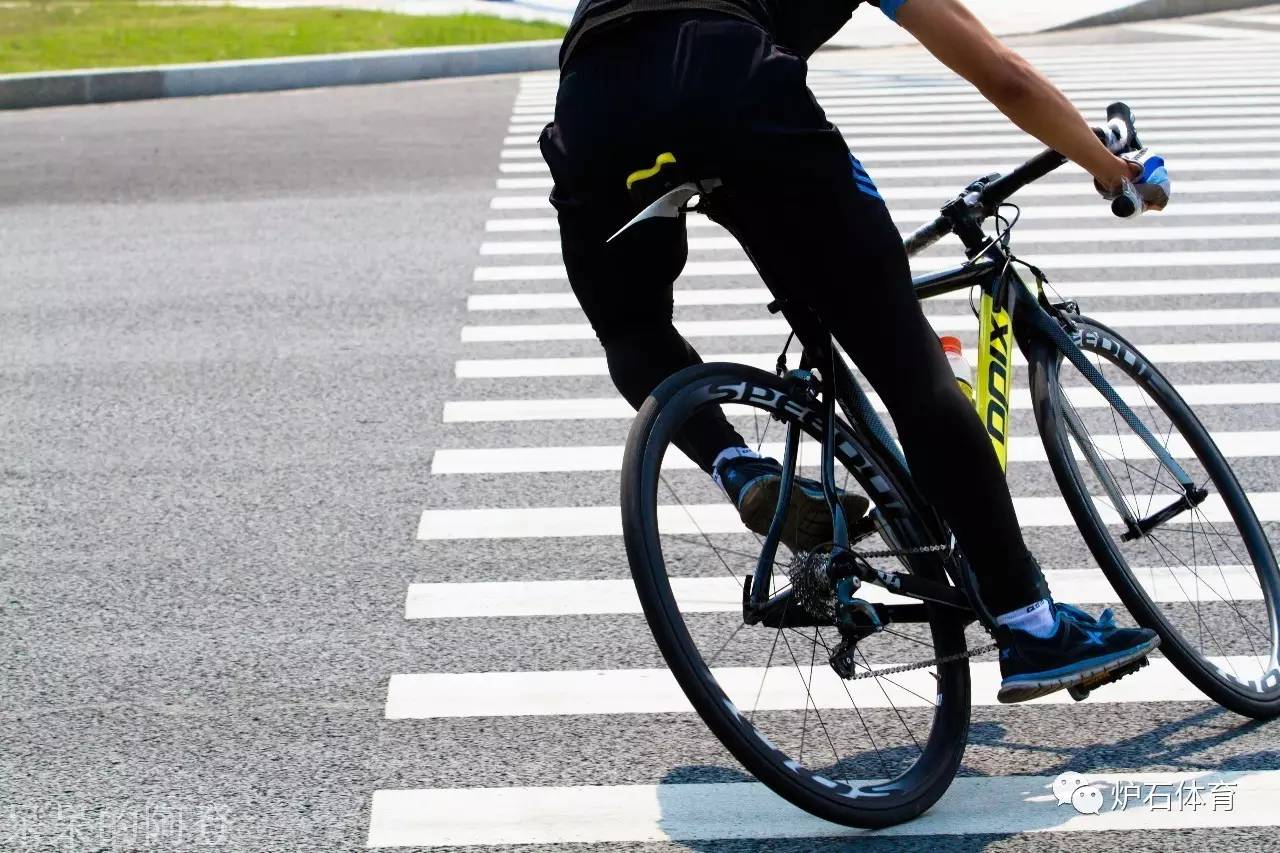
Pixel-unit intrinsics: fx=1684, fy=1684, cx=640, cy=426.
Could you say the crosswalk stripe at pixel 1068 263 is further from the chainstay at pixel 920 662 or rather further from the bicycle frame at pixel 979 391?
the chainstay at pixel 920 662

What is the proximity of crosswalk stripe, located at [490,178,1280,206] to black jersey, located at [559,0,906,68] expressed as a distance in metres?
6.35

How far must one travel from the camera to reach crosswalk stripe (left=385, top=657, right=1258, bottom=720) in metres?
3.69

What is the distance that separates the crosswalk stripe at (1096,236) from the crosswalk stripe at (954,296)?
2.59 feet

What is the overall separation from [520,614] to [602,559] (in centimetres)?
44

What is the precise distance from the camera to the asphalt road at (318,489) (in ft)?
11.2

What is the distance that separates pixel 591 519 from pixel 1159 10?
16306 mm

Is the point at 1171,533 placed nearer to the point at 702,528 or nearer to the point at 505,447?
→ the point at 702,528

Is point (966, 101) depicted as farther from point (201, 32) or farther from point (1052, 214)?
point (201, 32)

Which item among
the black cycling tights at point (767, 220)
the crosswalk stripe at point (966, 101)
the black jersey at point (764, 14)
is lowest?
the crosswalk stripe at point (966, 101)

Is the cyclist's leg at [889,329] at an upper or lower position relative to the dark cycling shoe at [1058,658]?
upper

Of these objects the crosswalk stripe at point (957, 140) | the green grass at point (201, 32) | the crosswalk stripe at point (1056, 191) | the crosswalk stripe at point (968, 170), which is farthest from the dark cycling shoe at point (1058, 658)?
the green grass at point (201, 32)

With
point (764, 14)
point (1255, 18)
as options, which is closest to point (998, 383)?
point (764, 14)

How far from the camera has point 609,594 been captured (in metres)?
4.39

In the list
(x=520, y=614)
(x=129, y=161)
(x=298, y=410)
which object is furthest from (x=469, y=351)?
(x=129, y=161)
